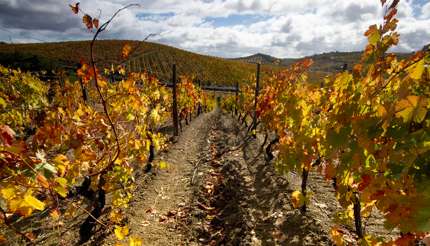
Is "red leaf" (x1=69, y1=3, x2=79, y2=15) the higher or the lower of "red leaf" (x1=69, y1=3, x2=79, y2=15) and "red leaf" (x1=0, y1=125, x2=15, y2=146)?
the higher

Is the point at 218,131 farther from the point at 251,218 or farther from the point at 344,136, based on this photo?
the point at 344,136

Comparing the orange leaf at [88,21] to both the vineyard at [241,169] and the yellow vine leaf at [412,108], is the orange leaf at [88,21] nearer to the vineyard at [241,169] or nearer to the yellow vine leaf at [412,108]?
the vineyard at [241,169]

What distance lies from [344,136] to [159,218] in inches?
204

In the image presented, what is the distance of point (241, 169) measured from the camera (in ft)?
28.4

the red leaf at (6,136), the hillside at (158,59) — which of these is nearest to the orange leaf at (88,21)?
the red leaf at (6,136)

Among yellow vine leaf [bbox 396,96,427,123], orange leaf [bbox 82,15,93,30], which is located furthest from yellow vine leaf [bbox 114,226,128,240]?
yellow vine leaf [bbox 396,96,427,123]

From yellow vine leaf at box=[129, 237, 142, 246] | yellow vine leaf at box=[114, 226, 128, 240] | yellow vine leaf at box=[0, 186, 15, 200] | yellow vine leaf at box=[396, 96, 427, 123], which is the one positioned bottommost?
yellow vine leaf at box=[129, 237, 142, 246]

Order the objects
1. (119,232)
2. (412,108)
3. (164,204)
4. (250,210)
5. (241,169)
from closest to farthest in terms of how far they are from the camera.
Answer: (412,108) < (119,232) < (250,210) < (164,204) < (241,169)

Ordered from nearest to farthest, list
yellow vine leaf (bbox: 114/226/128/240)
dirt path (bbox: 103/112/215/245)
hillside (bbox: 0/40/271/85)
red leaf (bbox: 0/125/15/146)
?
red leaf (bbox: 0/125/15/146), yellow vine leaf (bbox: 114/226/128/240), dirt path (bbox: 103/112/215/245), hillside (bbox: 0/40/271/85)

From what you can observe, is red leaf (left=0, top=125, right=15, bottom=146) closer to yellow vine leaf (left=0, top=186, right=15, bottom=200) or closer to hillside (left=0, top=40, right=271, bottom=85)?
yellow vine leaf (left=0, top=186, right=15, bottom=200)

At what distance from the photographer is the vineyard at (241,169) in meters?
1.48

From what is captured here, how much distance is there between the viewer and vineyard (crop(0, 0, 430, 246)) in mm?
1479

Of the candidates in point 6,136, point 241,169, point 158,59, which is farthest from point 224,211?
point 158,59

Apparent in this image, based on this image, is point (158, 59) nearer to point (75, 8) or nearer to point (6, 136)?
point (75, 8)
